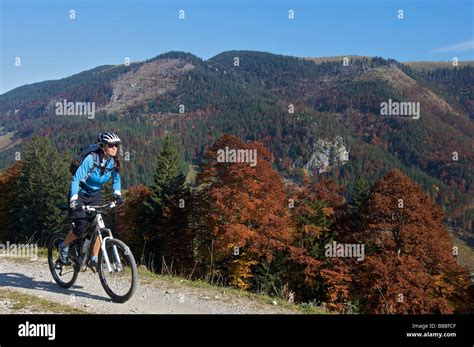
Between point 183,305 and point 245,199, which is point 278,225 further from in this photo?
point 183,305

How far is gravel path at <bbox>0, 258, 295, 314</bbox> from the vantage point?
7.76 metres

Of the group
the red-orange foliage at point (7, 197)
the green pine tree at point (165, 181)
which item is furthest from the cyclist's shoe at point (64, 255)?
the red-orange foliage at point (7, 197)

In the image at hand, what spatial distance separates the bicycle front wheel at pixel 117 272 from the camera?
25.1 ft

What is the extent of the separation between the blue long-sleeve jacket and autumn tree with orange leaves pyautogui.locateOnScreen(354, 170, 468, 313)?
77.3 ft

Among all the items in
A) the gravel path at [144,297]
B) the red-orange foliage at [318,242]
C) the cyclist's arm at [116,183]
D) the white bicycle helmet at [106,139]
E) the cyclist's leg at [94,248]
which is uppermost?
the white bicycle helmet at [106,139]

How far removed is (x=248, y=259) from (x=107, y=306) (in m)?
24.7

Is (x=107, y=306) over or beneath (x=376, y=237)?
over

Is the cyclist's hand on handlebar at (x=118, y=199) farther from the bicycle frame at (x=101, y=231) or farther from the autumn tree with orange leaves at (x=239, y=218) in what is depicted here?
the autumn tree with orange leaves at (x=239, y=218)

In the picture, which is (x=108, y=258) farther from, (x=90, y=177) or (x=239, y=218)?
(x=239, y=218)

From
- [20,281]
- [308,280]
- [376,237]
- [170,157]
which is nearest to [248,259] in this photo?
[308,280]

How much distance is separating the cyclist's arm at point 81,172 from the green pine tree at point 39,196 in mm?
41368

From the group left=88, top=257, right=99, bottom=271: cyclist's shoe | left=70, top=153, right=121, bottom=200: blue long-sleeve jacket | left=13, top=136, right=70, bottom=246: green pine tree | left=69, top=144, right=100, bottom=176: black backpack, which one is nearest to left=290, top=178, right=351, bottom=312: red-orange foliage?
left=88, top=257, right=99, bottom=271: cyclist's shoe

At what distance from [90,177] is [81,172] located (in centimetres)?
26

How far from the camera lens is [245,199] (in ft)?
102
